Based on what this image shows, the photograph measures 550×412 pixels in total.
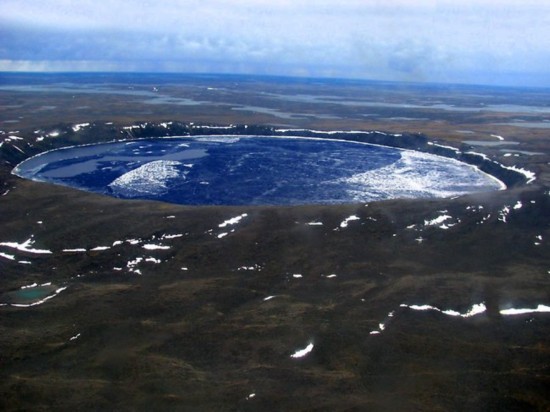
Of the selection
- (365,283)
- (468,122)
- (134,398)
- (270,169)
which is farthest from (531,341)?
(468,122)

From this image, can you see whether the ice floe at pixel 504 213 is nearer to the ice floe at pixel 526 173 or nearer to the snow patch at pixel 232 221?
the ice floe at pixel 526 173

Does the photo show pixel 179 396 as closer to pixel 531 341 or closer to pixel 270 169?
pixel 531 341

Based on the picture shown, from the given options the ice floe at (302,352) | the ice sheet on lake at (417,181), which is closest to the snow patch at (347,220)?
the ice sheet on lake at (417,181)

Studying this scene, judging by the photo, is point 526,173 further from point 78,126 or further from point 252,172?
point 78,126

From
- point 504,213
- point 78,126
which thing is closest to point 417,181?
point 504,213

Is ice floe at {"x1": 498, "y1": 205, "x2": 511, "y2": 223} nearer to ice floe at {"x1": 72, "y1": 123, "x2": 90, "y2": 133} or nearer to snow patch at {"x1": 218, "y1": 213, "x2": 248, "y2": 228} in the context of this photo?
snow patch at {"x1": 218, "y1": 213, "x2": 248, "y2": 228}
